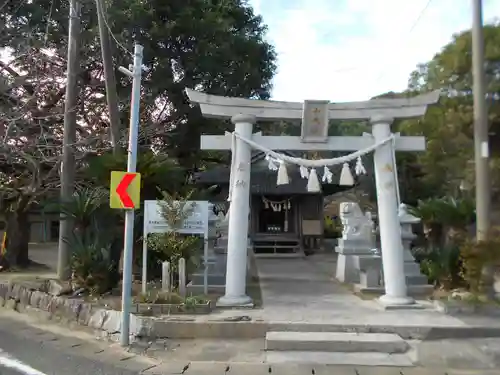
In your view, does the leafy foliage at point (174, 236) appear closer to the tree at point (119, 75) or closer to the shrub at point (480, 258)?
the tree at point (119, 75)

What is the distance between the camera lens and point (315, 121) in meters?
10.3

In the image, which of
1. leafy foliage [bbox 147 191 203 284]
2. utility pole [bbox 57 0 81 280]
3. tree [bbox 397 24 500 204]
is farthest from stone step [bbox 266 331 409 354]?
tree [bbox 397 24 500 204]

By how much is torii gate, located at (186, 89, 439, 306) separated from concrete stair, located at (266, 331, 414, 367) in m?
2.23

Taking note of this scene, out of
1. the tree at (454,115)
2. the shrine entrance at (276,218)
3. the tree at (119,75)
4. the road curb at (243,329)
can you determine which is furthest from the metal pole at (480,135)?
the shrine entrance at (276,218)

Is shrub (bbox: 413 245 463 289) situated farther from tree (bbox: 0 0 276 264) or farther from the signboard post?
tree (bbox: 0 0 276 264)

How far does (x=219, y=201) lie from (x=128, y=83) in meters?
7.29

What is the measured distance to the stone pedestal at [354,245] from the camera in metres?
13.1

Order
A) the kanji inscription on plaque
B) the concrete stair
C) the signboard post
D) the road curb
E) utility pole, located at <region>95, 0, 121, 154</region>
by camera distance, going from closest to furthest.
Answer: the concrete stair → the road curb → the signboard post → the kanji inscription on plaque → utility pole, located at <region>95, 0, 121, 154</region>

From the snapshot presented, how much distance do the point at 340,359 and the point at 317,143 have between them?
4638 millimetres

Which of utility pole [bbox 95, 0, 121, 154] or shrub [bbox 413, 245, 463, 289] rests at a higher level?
utility pole [bbox 95, 0, 121, 154]

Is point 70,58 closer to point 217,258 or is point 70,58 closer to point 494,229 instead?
point 217,258

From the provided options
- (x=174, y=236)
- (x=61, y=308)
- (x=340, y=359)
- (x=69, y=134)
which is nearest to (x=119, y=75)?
(x=69, y=134)

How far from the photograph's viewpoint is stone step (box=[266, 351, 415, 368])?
6.94 metres

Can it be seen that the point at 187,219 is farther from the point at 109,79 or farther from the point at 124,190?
the point at 109,79
